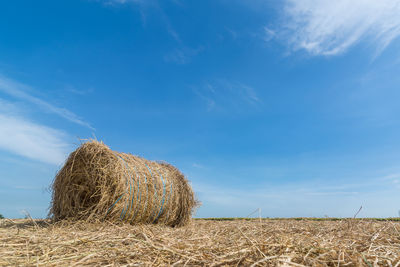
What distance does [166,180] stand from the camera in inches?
221

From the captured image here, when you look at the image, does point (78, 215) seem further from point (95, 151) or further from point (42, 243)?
point (42, 243)

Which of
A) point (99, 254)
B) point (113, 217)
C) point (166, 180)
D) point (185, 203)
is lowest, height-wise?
point (99, 254)

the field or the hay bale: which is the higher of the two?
the hay bale

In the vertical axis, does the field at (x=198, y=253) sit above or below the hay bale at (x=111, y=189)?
below

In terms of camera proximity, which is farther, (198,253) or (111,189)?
(111,189)

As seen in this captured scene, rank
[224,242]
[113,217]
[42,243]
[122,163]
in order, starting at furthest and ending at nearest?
[122,163] → [113,217] → [42,243] → [224,242]

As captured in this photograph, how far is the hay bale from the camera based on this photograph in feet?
15.3

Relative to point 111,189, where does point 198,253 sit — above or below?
below

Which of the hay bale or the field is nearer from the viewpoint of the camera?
the field

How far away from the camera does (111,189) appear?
468 centimetres

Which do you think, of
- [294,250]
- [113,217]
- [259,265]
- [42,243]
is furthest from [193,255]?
[113,217]

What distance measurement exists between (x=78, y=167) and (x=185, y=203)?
2148mm

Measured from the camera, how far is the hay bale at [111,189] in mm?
4652

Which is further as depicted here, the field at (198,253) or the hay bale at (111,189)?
the hay bale at (111,189)
